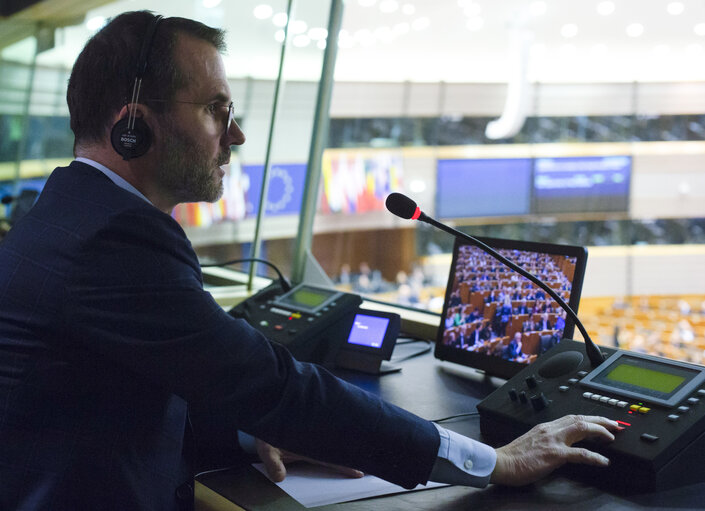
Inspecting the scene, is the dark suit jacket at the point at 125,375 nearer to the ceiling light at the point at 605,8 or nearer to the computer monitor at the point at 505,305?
the computer monitor at the point at 505,305

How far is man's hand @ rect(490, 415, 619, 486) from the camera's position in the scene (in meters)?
1.01

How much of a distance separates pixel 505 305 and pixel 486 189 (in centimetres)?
542

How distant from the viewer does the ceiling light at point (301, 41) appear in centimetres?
309

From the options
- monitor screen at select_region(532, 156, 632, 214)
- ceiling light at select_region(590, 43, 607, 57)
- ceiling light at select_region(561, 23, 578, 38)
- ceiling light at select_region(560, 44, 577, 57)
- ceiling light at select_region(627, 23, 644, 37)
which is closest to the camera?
monitor screen at select_region(532, 156, 632, 214)

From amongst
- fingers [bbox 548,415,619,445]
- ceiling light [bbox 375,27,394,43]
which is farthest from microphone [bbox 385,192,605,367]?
ceiling light [bbox 375,27,394,43]

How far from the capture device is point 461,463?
985mm

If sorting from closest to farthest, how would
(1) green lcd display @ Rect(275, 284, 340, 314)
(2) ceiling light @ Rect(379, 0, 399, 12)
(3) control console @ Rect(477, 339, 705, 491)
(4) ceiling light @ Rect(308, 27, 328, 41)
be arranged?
(3) control console @ Rect(477, 339, 705, 491), (1) green lcd display @ Rect(275, 284, 340, 314), (4) ceiling light @ Rect(308, 27, 328, 41), (2) ceiling light @ Rect(379, 0, 399, 12)

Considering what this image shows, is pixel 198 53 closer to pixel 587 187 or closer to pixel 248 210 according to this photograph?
pixel 248 210

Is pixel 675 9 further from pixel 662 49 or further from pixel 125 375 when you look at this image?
pixel 125 375

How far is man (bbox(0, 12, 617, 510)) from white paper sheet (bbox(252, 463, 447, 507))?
0.35 ft

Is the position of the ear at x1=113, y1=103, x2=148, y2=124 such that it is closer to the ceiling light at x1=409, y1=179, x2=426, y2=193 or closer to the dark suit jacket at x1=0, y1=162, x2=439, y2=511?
the dark suit jacket at x1=0, y1=162, x2=439, y2=511

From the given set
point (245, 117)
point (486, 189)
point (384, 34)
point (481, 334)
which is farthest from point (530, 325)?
point (384, 34)

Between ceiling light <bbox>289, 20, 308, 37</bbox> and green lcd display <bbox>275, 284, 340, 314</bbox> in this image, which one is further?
ceiling light <bbox>289, 20, 308, 37</bbox>

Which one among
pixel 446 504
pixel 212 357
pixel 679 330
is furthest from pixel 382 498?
pixel 679 330
